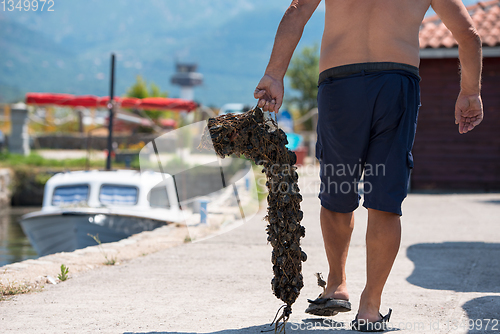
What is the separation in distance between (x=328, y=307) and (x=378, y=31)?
4.60ft

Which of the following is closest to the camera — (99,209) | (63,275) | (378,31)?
(378,31)

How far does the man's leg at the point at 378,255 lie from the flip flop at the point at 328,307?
0.16 meters

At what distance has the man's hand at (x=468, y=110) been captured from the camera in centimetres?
255

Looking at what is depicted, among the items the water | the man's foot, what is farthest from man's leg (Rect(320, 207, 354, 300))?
the water

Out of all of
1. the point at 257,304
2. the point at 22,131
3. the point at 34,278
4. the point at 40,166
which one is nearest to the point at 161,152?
the point at 34,278

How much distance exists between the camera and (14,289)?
3.25m

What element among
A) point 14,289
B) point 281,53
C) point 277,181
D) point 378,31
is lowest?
point 14,289

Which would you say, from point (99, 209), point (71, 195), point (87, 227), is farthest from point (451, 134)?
point (71, 195)

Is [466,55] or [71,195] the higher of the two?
[466,55]

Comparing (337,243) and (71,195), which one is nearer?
(337,243)

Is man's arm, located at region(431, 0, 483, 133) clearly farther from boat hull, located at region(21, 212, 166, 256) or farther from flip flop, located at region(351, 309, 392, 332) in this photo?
boat hull, located at region(21, 212, 166, 256)

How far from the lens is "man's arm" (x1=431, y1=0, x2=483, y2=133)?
8.16ft

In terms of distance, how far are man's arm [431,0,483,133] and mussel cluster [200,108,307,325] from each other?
0.94 m

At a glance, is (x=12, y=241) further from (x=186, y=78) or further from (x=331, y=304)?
(x=186, y=78)
